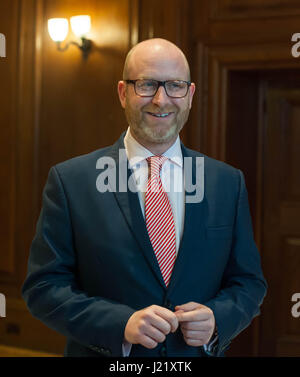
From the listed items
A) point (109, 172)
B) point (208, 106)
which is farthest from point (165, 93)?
point (208, 106)

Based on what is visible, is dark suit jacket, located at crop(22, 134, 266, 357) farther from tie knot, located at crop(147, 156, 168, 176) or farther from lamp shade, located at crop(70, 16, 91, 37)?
lamp shade, located at crop(70, 16, 91, 37)

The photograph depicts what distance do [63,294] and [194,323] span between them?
0.40 meters

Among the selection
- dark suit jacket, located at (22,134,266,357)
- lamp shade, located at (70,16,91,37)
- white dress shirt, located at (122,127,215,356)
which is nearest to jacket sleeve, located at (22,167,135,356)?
dark suit jacket, located at (22,134,266,357)

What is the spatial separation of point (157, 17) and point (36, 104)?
118 centimetres

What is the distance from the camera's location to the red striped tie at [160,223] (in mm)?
1705

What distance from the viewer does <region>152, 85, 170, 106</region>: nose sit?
1.69 m

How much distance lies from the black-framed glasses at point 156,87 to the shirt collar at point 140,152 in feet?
0.61

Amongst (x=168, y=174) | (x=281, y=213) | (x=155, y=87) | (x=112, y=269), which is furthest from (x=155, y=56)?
(x=281, y=213)

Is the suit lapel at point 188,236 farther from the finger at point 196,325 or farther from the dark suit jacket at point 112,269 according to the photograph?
the finger at point 196,325

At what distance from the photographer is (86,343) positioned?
1647 mm

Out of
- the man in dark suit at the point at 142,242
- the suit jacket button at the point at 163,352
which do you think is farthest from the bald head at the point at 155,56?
the suit jacket button at the point at 163,352

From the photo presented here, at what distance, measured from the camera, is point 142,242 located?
1.68 m

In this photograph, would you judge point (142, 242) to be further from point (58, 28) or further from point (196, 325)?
point (58, 28)

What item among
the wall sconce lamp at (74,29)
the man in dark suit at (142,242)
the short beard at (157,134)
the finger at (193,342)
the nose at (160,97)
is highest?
the wall sconce lamp at (74,29)
